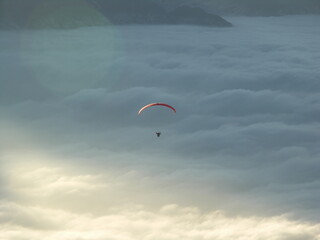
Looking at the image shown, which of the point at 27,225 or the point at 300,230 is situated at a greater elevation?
the point at 27,225

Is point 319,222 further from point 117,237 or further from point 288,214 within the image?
point 117,237

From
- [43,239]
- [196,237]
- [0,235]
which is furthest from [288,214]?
[0,235]

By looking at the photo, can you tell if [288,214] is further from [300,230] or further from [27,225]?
[27,225]

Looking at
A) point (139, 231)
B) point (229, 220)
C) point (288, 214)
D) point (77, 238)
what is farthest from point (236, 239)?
point (77, 238)

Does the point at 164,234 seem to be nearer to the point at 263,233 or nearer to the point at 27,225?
the point at 263,233

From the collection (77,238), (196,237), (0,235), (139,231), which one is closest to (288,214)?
(196,237)

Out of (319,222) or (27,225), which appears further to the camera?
(27,225)

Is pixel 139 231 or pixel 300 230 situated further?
pixel 139 231
